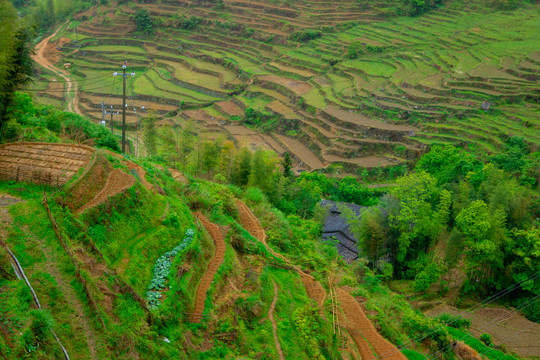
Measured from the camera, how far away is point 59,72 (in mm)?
39031

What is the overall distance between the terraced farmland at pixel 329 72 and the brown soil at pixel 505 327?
1119 cm

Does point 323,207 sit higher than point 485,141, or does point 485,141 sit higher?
point 485,141

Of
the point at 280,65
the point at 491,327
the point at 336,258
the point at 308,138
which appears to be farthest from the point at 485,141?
the point at 280,65

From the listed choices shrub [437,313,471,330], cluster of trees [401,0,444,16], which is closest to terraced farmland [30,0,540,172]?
cluster of trees [401,0,444,16]

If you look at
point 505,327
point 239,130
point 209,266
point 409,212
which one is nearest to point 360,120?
point 239,130

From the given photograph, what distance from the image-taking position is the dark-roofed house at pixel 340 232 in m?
17.2

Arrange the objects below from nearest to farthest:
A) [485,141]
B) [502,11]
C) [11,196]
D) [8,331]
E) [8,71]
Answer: [8,331] → [11,196] → [8,71] → [485,141] → [502,11]

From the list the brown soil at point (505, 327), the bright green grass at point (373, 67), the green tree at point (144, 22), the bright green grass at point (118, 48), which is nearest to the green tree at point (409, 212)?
the brown soil at point (505, 327)

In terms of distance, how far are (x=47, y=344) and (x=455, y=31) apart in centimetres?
3974

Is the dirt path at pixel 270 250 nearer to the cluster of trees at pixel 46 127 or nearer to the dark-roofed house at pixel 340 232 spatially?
the cluster of trees at pixel 46 127

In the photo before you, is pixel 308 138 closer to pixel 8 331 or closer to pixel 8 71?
pixel 8 71

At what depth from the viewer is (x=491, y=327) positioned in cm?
1455

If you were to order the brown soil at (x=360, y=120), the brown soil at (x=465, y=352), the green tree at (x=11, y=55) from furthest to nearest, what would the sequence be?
1. the brown soil at (x=360, y=120)
2. the brown soil at (x=465, y=352)
3. the green tree at (x=11, y=55)

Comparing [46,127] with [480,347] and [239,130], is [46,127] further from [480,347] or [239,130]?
[239,130]
